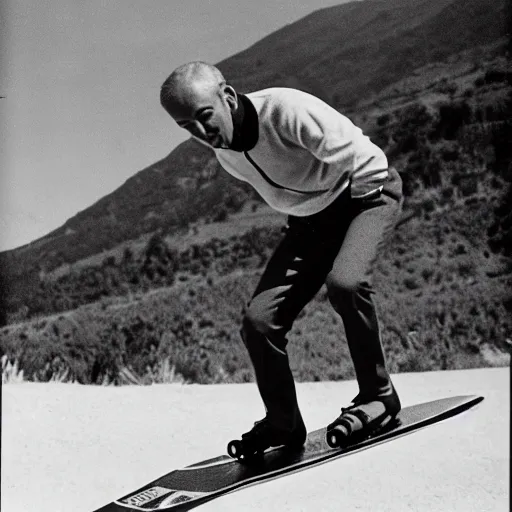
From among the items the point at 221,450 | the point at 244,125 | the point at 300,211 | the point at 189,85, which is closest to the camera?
the point at 189,85

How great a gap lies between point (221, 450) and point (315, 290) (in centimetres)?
114

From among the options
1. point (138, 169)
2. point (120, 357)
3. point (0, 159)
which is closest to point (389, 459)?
point (138, 169)

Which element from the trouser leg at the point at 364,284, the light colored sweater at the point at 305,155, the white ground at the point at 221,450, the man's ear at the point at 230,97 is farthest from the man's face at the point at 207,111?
the white ground at the point at 221,450

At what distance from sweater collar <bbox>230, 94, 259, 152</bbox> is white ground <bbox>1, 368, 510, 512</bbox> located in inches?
61.8

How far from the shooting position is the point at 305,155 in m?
4.12

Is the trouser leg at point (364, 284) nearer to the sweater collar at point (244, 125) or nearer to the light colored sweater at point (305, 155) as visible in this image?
the light colored sweater at point (305, 155)

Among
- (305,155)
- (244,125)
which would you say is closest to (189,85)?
(244,125)

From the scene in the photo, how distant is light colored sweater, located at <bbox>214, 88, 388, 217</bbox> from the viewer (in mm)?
4062

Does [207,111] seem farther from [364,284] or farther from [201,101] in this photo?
[364,284]

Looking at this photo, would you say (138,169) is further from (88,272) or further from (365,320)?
(365,320)

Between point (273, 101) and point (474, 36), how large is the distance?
3.50m

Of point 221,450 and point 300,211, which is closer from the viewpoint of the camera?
point 300,211

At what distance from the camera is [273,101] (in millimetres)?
4090

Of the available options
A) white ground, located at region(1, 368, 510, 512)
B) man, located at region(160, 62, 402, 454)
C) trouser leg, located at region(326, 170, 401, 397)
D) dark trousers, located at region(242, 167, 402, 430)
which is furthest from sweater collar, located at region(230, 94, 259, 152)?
white ground, located at region(1, 368, 510, 512)
